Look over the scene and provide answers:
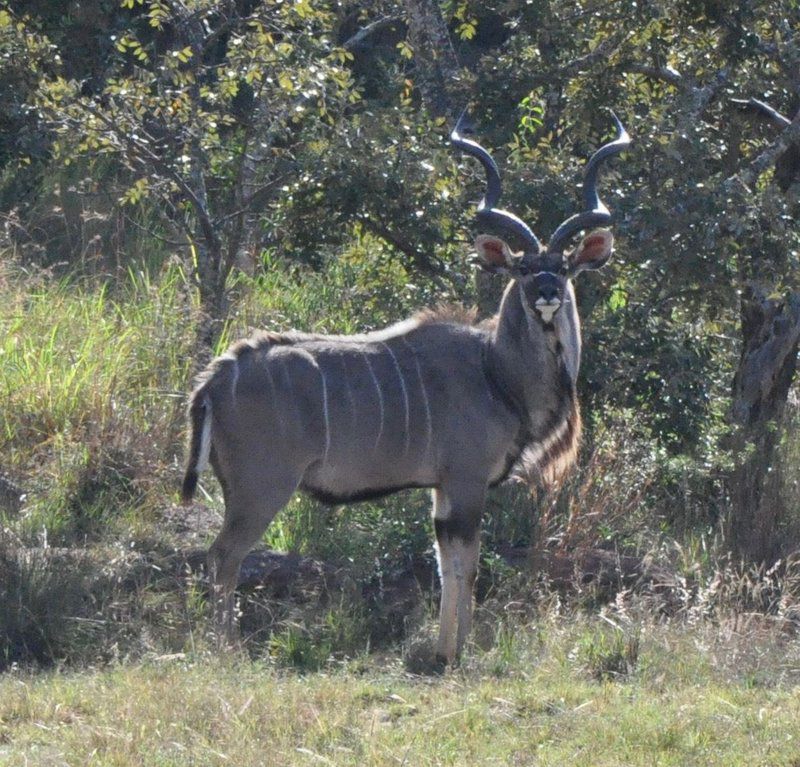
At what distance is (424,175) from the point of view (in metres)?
6.62

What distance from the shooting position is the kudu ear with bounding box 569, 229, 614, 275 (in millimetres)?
5703

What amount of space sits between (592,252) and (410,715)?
2149mm

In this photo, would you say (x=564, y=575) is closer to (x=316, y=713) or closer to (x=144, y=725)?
(x=316, y=713)

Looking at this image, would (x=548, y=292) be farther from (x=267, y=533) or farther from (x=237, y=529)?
(x=267, y=533)

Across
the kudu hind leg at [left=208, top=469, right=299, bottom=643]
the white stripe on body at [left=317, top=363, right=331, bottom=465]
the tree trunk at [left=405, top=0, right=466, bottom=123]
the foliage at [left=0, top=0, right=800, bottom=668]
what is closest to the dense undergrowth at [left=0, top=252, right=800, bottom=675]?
the foliage at [left=0, top=0, right=800, bottom=668]

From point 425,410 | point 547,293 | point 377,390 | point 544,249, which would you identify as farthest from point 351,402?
point 544,249

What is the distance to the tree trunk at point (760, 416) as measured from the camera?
275 inches

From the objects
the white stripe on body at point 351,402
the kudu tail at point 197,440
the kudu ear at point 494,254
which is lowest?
the kudu tail at point 197,440

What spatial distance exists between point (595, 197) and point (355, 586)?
1842mm

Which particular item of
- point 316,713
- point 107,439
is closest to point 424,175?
point 107,439

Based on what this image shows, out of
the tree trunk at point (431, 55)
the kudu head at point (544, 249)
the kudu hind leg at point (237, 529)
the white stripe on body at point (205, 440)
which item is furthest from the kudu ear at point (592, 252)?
the tree trunk at point (431, 55)

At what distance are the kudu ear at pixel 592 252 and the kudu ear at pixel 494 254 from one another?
246 millimetres

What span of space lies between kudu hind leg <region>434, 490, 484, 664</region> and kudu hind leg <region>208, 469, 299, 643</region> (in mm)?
605

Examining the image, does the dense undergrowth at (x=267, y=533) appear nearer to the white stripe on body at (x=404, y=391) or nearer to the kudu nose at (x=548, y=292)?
the white stripe on body at (x=404, y=391)
